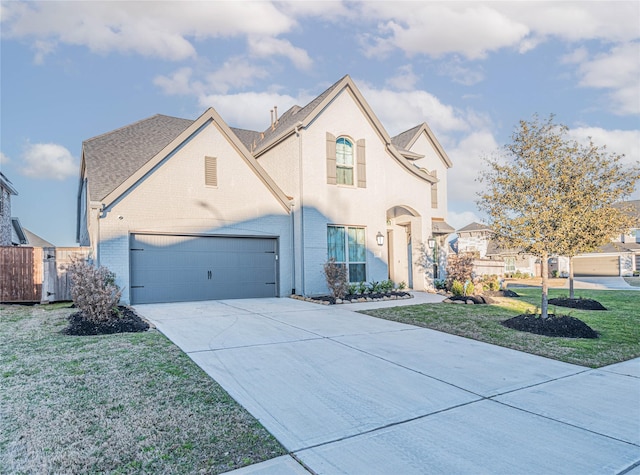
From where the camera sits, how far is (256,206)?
13.7 meters

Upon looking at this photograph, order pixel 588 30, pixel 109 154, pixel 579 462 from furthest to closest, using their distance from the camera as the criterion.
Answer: pixel 109 154 < pixel 588 30 < pixel 579 462

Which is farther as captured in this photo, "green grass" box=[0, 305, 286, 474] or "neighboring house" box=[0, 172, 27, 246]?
"neighboring house" box=[0, 172, 27, 246]

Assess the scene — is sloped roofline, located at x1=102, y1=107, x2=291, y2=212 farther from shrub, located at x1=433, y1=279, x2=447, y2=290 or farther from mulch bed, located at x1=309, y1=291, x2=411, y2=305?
shrub, located at x1=433, y1=279, x2=447, y2=290

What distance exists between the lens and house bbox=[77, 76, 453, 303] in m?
12.0

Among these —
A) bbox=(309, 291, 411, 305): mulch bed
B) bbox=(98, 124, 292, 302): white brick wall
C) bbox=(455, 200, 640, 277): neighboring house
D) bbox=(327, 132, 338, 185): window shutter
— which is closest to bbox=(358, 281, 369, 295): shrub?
bbox=(309, 291, 411, 305): mulch bed

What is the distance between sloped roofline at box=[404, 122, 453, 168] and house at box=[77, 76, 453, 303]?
184 inches

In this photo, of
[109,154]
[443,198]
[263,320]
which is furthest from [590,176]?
[109,154]

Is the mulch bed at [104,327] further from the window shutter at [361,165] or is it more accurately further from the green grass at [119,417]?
the window shutter at [361,165]

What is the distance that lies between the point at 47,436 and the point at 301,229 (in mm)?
10728

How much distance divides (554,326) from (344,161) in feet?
30.1

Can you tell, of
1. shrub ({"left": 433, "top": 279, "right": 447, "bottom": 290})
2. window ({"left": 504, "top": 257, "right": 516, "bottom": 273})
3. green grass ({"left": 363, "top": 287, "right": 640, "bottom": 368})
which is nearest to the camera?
green grass ({"left": 363, "top": 287, "right": 640, "bottom": 368})

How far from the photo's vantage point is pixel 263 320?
909 centimetres

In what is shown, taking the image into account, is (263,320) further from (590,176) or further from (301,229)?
(590,176)

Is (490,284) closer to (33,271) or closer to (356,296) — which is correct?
(356,296)
